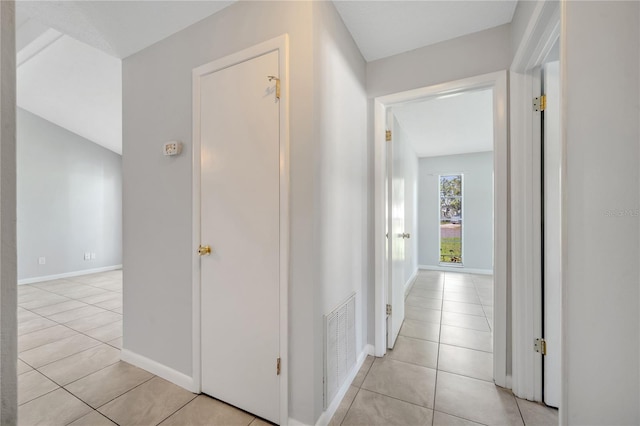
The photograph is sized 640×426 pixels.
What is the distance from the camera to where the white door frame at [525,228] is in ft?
5.23

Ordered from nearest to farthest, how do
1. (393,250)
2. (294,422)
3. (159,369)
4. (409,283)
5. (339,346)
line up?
1. (294,422)
2. (339,346)
3. (159,369)
4. (393,250)
5. (409,283)

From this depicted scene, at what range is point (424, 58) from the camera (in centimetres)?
199

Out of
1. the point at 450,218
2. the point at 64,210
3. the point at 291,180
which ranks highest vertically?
the point at 291,180

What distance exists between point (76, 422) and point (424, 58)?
3.22 m

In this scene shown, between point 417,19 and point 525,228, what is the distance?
4.90 ft

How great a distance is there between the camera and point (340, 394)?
1640 mm

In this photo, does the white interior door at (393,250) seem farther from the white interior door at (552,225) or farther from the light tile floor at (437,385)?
the white interior door at (552,225)

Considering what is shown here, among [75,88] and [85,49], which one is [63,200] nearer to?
[75,88]

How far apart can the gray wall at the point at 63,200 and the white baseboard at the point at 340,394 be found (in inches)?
229

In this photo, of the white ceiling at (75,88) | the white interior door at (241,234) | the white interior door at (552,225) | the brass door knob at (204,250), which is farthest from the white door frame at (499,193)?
the white ceiling at (75,88)

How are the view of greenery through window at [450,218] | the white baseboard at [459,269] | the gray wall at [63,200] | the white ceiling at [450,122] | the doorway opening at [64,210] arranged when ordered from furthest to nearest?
the view of greenery through window at [450,218], the white baseboard at [459,269], the gray wall at [63,200], the white ceiling at [450,122], the doorway opening at [64,210]

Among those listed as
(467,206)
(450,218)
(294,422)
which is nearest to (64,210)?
(294,422)

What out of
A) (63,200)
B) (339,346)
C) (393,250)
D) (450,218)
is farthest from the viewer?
(450,218)

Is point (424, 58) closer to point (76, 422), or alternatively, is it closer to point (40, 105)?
point (76, 422)
